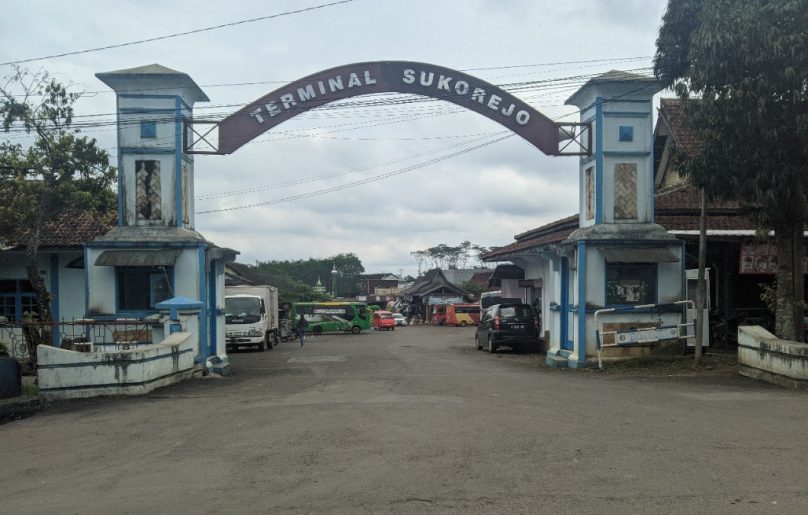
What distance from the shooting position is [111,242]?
16.5 meters

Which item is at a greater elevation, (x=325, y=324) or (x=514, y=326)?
(x=514, y=326)

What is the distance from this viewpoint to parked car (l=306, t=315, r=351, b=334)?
46844 mm

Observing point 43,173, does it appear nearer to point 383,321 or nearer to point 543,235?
point 543,235

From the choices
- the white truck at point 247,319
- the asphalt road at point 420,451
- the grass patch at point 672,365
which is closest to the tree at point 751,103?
the grass patch at point 672,365

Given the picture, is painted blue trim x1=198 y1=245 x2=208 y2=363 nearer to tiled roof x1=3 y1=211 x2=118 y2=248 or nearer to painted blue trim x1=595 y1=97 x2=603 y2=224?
tiled roof x1=3 y1=211 x2=118 y2=248

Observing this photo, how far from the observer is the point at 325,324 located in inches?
1848

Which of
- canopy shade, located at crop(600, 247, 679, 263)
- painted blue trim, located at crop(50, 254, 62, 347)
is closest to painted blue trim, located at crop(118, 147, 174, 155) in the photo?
painted blue trim, located at crop(50, 254, 62, 347)

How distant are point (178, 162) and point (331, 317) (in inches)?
1213

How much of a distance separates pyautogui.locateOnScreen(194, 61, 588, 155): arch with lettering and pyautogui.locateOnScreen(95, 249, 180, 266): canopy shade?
8.14 feet

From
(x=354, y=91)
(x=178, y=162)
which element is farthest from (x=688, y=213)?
(x=178, y=162)

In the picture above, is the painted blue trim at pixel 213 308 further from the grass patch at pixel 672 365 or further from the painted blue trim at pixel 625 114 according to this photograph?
the painted blue trim at pixel 625 114

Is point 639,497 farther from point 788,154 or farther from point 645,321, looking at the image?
point 645,321

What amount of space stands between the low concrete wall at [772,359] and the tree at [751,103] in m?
1.16

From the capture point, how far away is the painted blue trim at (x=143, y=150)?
1673 centimetres
